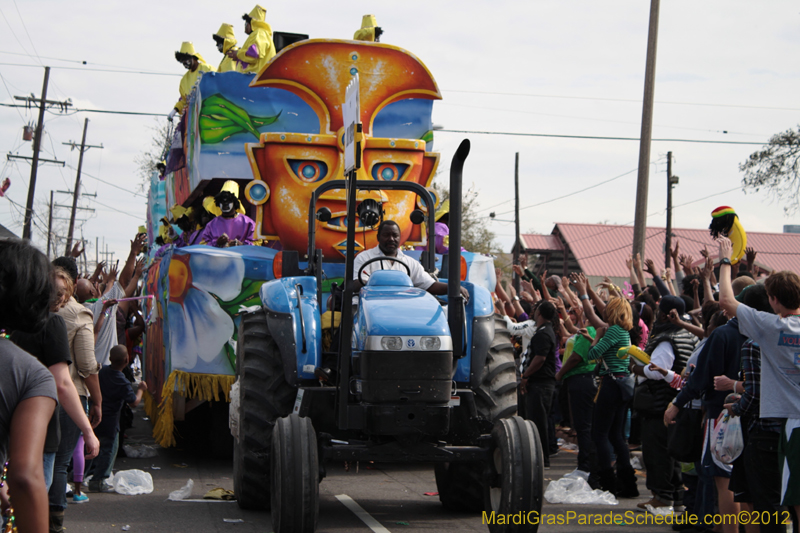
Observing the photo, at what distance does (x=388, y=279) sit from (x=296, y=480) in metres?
1.46

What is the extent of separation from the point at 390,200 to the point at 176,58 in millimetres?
5794

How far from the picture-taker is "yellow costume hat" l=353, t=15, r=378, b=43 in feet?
34.3

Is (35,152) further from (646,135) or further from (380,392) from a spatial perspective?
(380,392)

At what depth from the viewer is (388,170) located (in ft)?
28.2

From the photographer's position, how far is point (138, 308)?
12812mm

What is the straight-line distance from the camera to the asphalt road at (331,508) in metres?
5.89

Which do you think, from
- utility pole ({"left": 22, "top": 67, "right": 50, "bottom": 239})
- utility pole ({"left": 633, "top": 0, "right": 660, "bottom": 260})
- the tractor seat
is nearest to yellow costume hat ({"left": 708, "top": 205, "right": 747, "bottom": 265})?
the tractor seat

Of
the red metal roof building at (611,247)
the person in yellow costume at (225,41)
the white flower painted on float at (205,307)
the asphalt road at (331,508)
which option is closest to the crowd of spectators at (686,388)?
the asphalt road at (331,508)

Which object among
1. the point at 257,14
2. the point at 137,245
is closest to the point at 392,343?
the point at 137,245

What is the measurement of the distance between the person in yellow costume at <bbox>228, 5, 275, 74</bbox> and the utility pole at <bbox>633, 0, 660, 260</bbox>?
6.37 metres

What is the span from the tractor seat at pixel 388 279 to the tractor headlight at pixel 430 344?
70 centimetres

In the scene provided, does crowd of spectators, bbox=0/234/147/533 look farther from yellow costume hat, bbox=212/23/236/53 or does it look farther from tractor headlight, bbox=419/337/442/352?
yellow costume hat, bbox=212/23/236/53

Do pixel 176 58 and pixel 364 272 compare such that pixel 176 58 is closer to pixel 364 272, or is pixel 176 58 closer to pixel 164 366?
pixel 164 366

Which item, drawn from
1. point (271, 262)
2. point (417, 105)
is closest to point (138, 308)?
point (271, 262)
